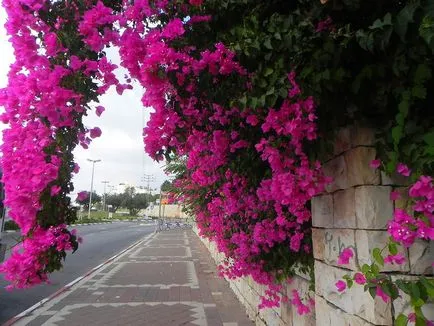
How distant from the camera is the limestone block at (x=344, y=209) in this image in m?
2.68

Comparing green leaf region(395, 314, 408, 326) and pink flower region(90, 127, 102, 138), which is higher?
pink flower region(90, 127, 102, 138)

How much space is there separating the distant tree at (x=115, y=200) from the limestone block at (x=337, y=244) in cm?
10672

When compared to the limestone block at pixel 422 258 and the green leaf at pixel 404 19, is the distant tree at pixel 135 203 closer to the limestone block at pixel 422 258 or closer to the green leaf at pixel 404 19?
the limestone block at pixel 422 258

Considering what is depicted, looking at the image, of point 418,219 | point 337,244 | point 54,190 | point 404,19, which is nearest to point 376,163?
point 418,219

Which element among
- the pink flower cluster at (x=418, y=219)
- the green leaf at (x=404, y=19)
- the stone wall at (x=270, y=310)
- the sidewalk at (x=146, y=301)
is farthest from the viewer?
the sidewalk at (x=146, y=301)

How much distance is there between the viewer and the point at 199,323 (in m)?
6.70

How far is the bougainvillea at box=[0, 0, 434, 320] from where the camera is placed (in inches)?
84.2

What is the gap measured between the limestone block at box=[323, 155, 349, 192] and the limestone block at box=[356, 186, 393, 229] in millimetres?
251

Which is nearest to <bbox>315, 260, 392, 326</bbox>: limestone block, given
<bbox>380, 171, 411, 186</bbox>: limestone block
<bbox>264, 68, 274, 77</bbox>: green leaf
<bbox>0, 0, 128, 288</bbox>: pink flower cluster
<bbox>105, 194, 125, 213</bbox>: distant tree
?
<bbox>380, 171, 411, 186</bbox>: limestone block

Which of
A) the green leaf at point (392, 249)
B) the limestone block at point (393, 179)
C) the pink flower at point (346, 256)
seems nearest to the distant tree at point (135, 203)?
the pink flower at point (346, 256)

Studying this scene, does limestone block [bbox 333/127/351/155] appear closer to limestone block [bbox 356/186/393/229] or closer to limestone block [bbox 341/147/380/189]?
limestone block [bbox 341/147/380/189]

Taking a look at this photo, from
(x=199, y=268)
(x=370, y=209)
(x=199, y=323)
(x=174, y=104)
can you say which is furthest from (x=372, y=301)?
(x=199, y=268)

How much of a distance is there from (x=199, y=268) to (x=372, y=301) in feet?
36.4

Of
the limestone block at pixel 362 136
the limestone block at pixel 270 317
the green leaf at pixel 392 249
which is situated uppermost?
the limestone block at pixel 362 136
